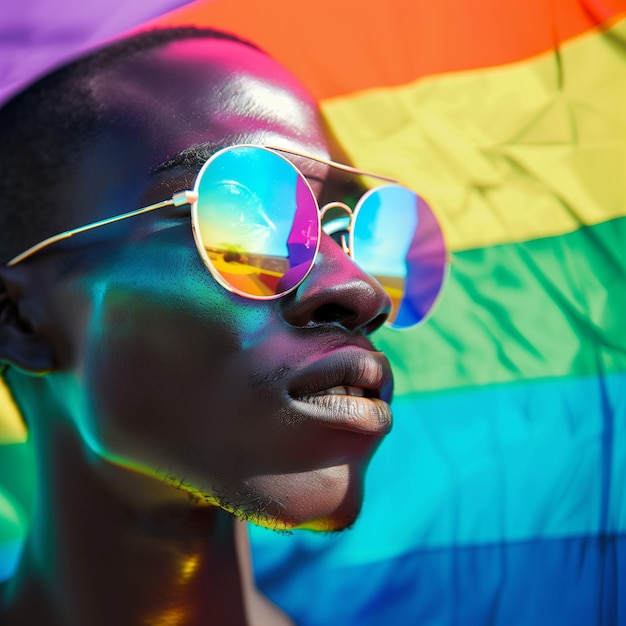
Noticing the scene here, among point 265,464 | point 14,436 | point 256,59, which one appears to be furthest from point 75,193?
point 14,436

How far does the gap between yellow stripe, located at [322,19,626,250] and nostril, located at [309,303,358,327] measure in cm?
119

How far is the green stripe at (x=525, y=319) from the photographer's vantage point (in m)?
2.48

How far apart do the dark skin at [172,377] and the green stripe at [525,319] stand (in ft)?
3.18

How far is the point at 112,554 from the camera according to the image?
1.83 meters

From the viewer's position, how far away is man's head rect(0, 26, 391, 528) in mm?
1553

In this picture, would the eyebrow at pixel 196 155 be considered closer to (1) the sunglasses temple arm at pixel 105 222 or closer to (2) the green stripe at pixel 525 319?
(1) the sunglasses temple arm at pixel 105 222

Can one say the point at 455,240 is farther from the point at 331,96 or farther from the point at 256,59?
the point at 256,59

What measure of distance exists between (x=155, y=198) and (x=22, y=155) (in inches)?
17.6

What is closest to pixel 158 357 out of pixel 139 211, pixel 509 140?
pixel 139 211

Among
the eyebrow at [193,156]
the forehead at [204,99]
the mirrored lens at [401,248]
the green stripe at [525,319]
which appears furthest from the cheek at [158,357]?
the green stripe at [525,319]

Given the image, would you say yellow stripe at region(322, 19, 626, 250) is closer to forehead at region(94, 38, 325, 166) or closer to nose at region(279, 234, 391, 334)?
forehead at region(94, 38, 325, 166)

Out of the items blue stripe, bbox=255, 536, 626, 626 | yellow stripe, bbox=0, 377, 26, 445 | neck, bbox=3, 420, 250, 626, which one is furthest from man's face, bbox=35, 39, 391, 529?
blue stripe, bbox=255, 536, 626, 626

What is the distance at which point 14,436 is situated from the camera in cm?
251

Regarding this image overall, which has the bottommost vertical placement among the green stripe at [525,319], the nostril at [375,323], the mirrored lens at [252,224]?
the green stripe at [525,319]
